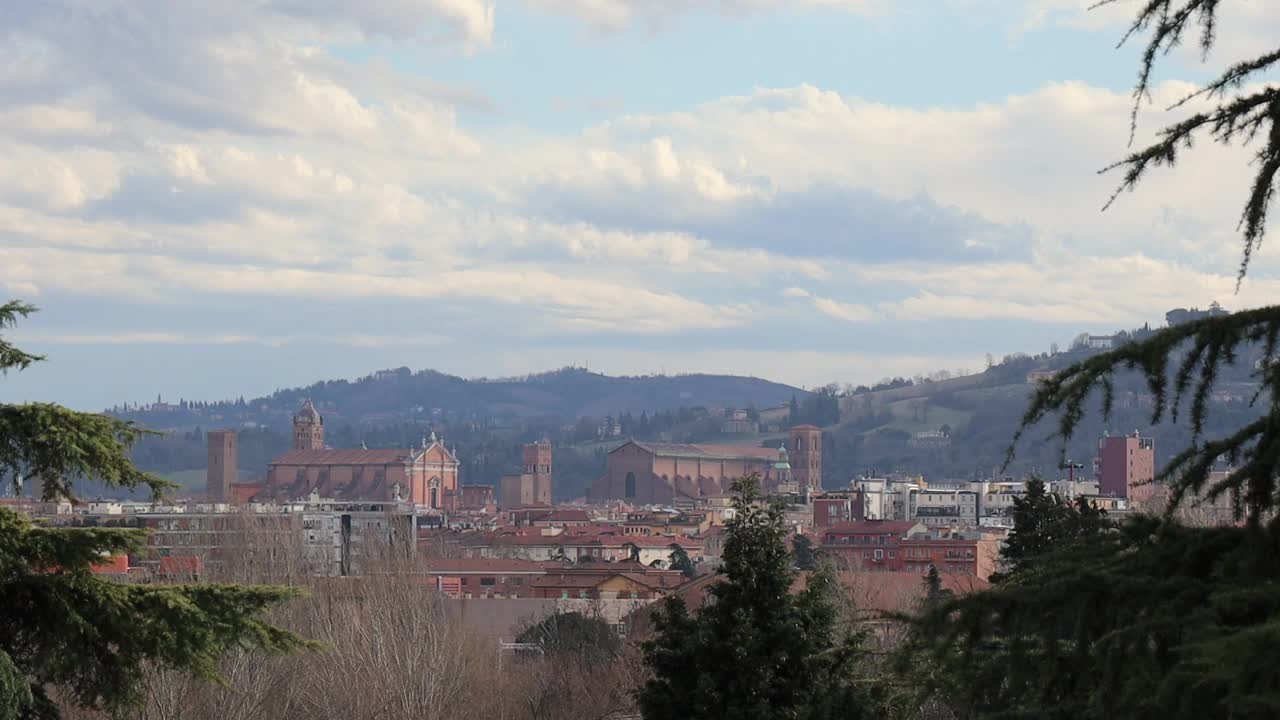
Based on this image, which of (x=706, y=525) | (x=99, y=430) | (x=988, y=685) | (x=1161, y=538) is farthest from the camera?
(x=706, y=525)

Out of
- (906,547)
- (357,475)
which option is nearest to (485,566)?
(906,547)

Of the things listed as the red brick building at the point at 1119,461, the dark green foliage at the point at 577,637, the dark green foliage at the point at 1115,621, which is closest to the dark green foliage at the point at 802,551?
the dark green foliage at the point at 577,637

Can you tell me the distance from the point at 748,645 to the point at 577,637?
29967 mm

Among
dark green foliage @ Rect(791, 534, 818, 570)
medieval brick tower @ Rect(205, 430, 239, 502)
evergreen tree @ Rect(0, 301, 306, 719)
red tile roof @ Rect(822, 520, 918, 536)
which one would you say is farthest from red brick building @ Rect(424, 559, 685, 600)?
medieval brick tower @ Rect(205, 430, 239, 502)

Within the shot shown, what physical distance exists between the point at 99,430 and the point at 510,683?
30.9 metres

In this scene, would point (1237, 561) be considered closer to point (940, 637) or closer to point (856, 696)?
point (940, 637)

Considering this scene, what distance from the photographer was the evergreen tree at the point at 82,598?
834 centimetres

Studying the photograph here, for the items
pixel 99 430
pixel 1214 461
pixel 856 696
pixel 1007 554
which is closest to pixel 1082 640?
pixel 1214 461

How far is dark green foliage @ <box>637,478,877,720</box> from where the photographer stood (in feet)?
54.6

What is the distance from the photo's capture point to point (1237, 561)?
512 centimetres

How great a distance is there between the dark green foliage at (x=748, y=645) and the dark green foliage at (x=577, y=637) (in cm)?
2576

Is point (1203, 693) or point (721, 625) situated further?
point (721, 625)

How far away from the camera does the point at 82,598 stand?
333 inches

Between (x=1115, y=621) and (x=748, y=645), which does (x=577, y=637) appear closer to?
(x=748, y=645)
